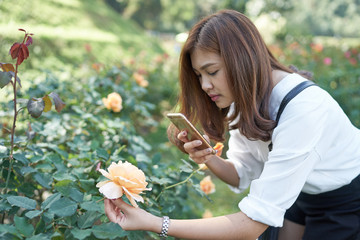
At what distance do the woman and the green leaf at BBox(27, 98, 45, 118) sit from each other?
337mm

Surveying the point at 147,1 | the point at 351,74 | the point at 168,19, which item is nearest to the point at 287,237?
the point at 351,74

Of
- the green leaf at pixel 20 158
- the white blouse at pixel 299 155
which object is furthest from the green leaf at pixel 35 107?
the white blouse at pixel 299 155

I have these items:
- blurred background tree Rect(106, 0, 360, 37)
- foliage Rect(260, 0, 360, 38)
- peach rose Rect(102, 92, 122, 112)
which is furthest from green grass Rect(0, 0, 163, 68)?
foliage Rect(260, 0, 360, 38)

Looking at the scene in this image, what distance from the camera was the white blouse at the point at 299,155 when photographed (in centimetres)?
110

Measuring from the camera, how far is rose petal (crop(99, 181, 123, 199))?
2.98 feet

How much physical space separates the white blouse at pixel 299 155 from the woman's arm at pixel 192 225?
42mm

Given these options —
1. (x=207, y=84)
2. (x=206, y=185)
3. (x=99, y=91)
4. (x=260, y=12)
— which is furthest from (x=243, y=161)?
(x=260, y=12)

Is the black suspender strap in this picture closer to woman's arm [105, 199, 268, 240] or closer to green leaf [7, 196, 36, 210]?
woman's arm [105, 199, 268, 240]

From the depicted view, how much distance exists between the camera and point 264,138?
4.18ft

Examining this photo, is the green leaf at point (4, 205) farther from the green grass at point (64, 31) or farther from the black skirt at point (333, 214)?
the green grass at point (64, 31)

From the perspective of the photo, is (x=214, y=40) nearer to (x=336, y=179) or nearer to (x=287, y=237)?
(x=336, y=179)

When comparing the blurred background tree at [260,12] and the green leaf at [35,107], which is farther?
the blurred background tree at [260,12]

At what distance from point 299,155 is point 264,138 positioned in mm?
200

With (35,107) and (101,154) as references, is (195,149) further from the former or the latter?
(35,107)
